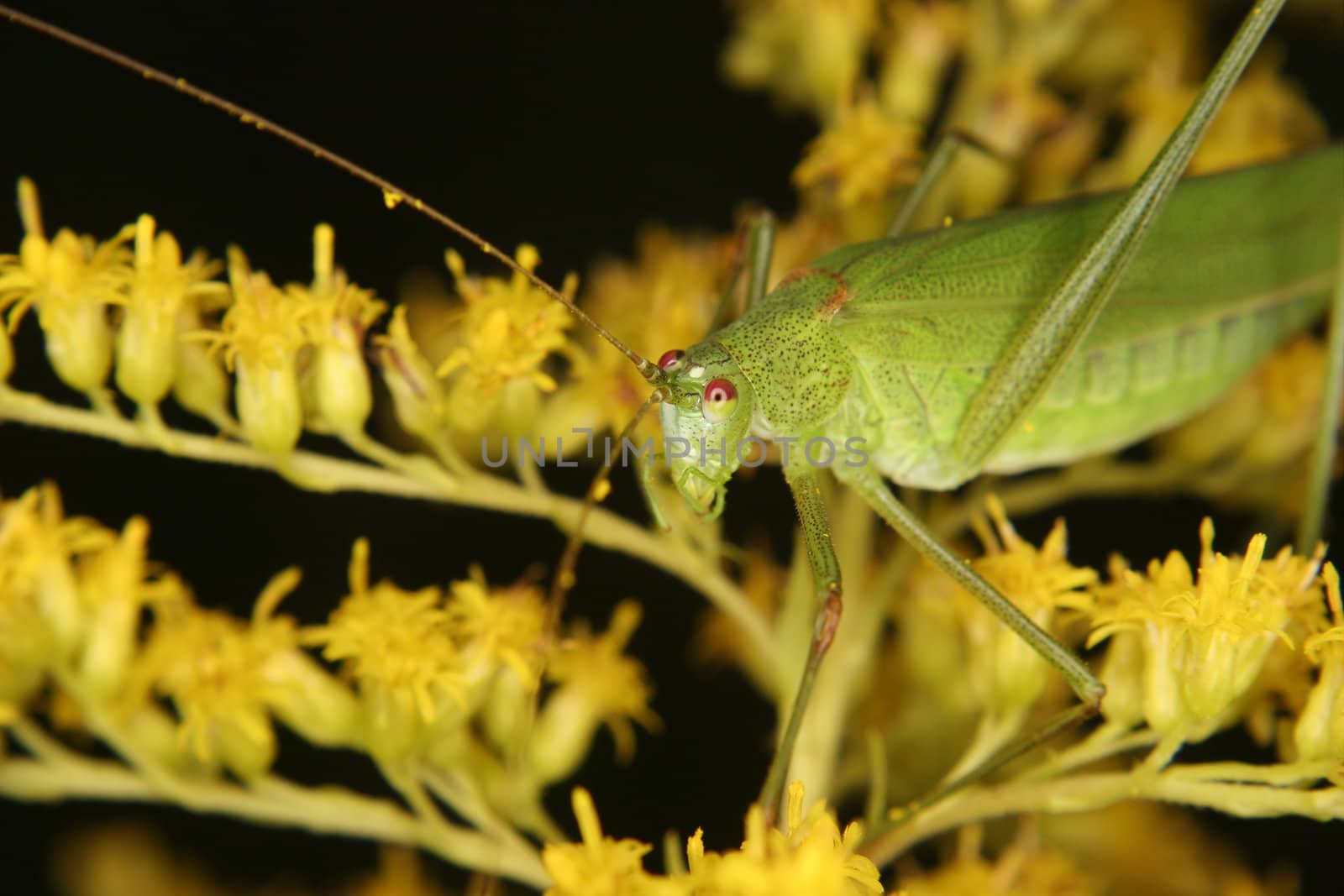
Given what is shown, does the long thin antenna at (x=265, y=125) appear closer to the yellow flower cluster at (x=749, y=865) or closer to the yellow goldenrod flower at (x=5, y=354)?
the yellow goldenrod flower at (x=5, y=354)

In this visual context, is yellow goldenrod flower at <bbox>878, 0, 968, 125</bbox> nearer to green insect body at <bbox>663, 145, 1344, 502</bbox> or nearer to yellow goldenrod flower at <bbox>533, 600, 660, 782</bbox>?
green insect body at <bbox>663, 145, 1344, 502</bbox>

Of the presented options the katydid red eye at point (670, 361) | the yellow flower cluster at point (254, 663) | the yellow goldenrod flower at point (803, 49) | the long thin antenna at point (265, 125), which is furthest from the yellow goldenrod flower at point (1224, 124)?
the yellow flower cluster at point (254, 663)

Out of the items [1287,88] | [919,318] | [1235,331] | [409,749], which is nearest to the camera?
[409,749]

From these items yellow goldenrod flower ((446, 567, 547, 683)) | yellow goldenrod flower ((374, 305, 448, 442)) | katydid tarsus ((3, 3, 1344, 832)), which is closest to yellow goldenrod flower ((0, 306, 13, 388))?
yellow goldenrod flower ((374, 305, 448, 442))

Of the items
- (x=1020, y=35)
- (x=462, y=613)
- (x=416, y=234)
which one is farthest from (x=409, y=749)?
(x=1020, y=35)

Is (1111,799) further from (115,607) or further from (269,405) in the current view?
(115,607)

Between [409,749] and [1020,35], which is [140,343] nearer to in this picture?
[409,749]
